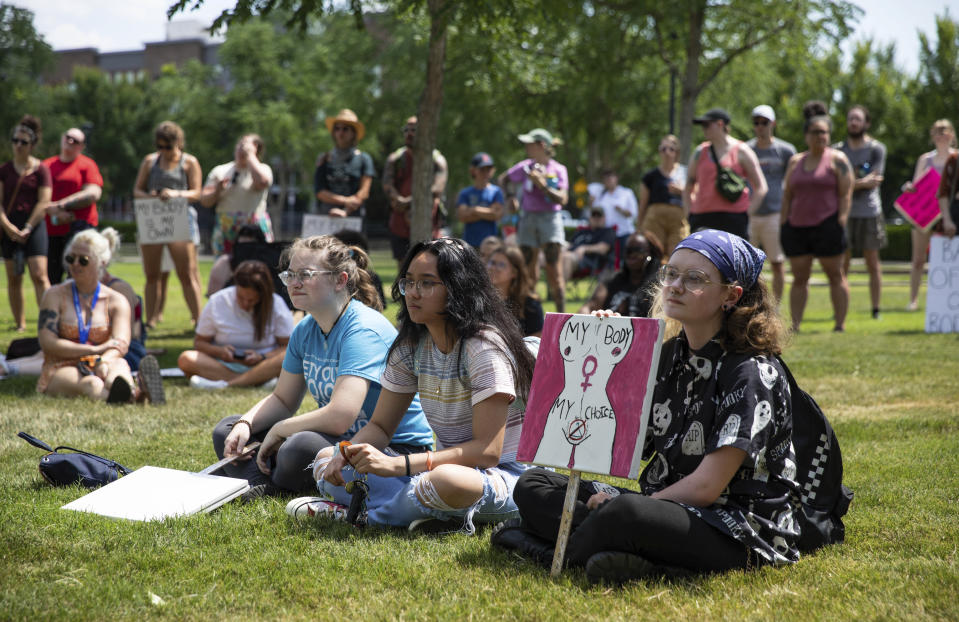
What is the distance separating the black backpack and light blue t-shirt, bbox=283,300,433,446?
1756 mm

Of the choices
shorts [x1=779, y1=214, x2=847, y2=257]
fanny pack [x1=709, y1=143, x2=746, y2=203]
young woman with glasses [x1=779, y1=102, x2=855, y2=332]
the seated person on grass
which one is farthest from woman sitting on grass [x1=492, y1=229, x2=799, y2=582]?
the seated person on grass

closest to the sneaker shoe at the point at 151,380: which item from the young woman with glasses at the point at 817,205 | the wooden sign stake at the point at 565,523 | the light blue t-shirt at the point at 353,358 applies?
the light blue t-shirt at the point at 353,358

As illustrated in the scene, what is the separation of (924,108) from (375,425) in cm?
3816

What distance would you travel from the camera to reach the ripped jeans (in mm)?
3889

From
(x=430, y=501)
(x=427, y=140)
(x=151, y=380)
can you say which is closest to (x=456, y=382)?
(x=430, y=501)

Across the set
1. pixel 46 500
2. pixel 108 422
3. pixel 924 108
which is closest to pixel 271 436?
pixel 46 500

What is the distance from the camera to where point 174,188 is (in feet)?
34.2

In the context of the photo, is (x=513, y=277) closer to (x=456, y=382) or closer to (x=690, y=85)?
(x=456, y=382)

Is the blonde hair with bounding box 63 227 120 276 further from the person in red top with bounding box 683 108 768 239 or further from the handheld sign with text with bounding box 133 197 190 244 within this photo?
the person in red top with bounding box 683 108 768 239

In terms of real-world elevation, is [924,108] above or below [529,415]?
above

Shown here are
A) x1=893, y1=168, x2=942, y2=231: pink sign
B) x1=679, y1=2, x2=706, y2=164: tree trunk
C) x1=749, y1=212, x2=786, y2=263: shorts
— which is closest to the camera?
x1=749, y1=212, x2=786, y2=263: shorts

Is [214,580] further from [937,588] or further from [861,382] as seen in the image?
[861,382]

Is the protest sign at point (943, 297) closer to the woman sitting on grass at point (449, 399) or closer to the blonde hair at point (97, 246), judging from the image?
the woman sitting on grass at point (449, 399)

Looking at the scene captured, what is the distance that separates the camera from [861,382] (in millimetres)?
7285
